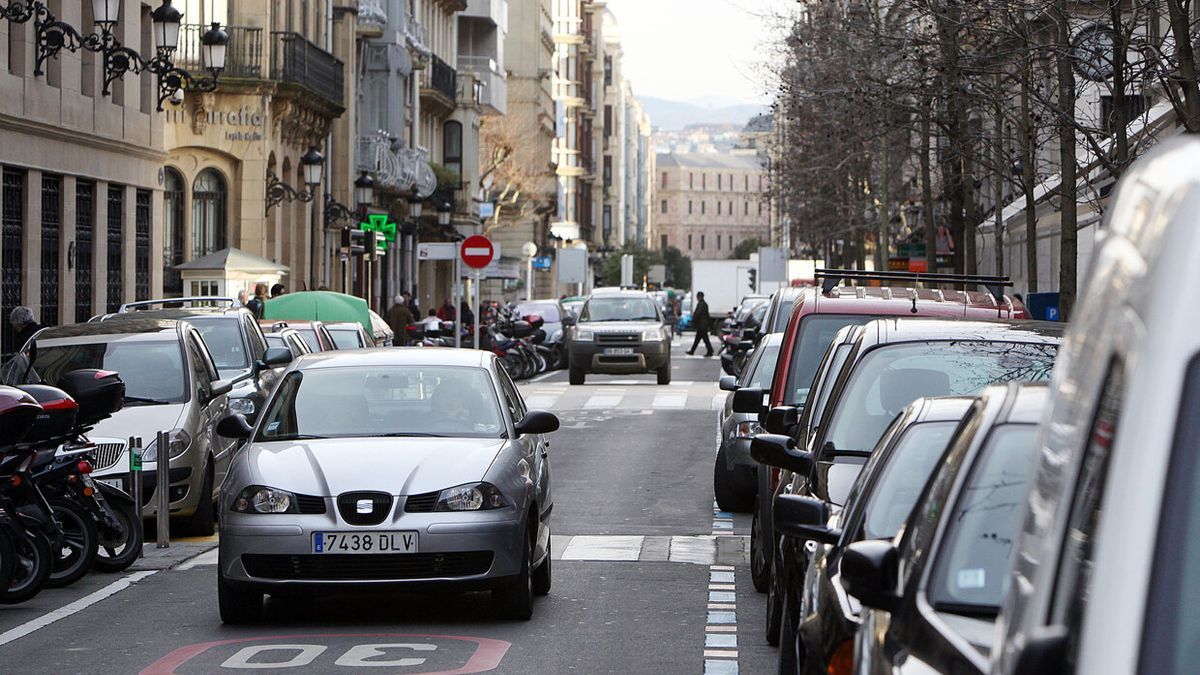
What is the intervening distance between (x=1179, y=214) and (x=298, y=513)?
837cm

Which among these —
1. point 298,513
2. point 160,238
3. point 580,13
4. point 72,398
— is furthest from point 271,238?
point 580,13

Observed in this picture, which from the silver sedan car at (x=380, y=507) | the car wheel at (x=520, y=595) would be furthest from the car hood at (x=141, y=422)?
the car wheel at (x=520, y=595)

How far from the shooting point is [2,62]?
89.5 ft

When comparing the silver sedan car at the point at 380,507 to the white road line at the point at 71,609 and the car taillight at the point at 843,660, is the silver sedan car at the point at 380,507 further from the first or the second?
the car taillight at the point at 843,660

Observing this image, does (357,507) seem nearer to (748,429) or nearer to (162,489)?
(162,489)

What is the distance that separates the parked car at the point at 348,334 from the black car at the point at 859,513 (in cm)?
1958

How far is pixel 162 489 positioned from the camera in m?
14.4

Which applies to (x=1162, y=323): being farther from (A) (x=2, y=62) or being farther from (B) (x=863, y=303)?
(A) (x=2, y=62)

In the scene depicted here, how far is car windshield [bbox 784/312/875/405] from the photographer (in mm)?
13172

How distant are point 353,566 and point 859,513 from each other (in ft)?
15.8

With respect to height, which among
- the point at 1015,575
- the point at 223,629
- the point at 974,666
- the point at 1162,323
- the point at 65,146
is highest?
the point at 65,146

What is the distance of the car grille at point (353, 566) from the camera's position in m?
10.5

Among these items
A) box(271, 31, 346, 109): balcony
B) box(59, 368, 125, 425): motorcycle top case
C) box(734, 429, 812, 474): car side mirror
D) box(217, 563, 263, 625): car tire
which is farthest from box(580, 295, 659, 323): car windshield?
box(734, 429, 812, 474): car side mirror

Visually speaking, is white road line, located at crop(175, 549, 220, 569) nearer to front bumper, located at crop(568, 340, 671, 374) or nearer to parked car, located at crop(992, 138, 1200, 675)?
parked car, located at crop(992, 138, 1200, 675)
